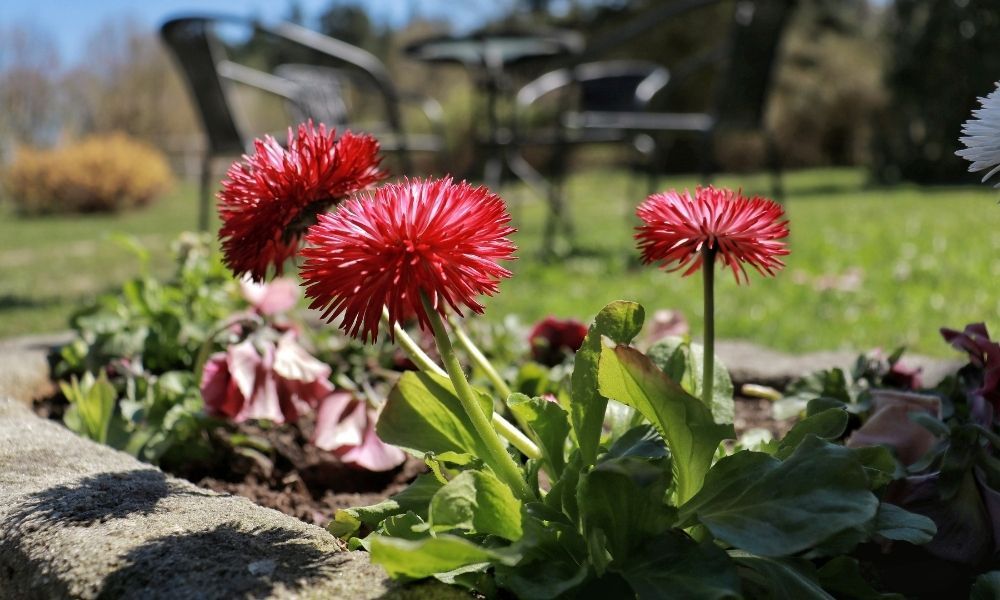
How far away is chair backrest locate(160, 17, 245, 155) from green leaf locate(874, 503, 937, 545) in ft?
12.5

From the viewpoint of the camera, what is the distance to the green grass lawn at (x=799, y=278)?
3096 millimetres

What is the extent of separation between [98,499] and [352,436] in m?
0.43

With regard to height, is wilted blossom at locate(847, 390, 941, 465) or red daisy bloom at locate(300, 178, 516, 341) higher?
red daisy bloom at locate(300, 178, 516, 341)

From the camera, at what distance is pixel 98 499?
0.97 metres

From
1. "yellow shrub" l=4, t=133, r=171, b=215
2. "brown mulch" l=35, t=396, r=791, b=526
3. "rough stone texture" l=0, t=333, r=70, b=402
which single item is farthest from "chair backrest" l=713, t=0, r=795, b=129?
"yellow shrub" l=4, t=133, r=171, b=215

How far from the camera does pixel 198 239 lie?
6.31 ft

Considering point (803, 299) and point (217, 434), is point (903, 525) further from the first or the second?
point (803, 299)

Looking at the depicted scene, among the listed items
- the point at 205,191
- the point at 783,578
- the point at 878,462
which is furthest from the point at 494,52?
the point at 783,578

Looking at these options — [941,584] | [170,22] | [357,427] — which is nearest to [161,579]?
[357,427]

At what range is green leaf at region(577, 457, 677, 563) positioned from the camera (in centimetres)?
76

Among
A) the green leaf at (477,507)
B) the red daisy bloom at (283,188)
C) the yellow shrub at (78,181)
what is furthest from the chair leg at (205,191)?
the yellow shrub at (78,181)

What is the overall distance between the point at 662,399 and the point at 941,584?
0.50 meters

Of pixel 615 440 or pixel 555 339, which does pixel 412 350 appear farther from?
pixel 555 339

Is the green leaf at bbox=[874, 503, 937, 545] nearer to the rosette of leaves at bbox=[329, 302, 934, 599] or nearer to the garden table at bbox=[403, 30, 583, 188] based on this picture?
the rosette of leaves at bbox=[329, 302, 934, 599]
